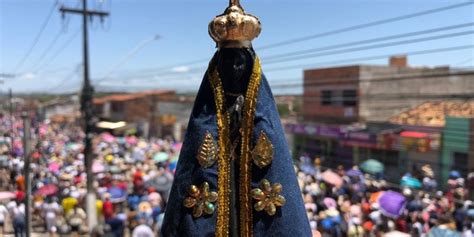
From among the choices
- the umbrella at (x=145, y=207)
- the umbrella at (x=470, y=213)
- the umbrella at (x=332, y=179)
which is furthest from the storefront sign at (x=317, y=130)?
the umbrella at (x=145, y=207)

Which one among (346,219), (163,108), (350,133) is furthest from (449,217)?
(163,108)

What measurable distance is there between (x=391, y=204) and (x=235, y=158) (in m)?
8.57

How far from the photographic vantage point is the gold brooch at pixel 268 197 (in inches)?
82.9

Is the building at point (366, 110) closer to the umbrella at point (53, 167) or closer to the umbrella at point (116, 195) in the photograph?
the umbrella at point (53, 167)

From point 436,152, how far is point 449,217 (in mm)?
11452

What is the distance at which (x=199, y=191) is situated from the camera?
85.1 inches

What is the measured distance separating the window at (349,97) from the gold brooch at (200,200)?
26.2m

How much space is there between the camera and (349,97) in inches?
1110

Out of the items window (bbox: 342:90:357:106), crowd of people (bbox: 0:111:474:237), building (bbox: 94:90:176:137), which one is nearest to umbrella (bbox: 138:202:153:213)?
crowd of people (bbox: 0:111:474:237)

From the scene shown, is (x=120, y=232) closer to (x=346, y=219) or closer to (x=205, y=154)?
(x=346, y=219)

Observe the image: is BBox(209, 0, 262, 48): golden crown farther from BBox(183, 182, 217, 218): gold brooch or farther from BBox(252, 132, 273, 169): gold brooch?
BBox(183, 182, 217, 218): gold brooch

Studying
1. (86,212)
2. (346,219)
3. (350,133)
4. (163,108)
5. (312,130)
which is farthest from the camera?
(163,108)

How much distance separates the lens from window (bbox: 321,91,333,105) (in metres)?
29.8

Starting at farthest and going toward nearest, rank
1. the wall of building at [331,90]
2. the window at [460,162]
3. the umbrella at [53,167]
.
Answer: the wall of building at [331,90] < the window at [460,162] < the umbrella at [53,167]
